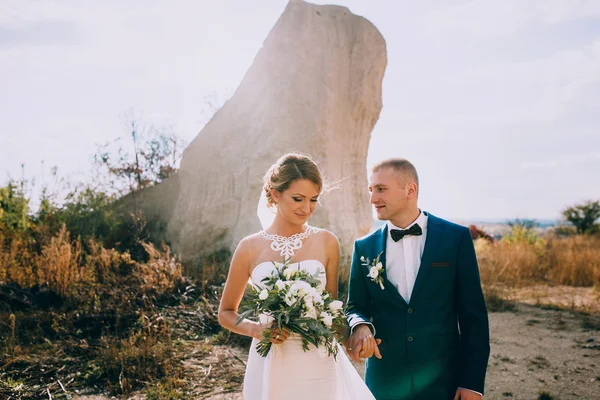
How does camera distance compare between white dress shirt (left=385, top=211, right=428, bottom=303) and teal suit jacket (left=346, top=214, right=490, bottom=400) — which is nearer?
teal suit jacket (left=346, top=214, right=490, bottom=400)

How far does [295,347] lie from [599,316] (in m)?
7.23

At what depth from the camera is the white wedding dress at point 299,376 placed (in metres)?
2.69

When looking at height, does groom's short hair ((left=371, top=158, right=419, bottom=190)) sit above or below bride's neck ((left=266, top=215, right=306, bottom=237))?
above

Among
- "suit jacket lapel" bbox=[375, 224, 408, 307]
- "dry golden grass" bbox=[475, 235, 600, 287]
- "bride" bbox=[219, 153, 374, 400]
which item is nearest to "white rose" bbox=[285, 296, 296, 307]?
"bride" bbox=[219, 153, 374, 400]

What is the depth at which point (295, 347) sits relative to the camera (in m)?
2.74

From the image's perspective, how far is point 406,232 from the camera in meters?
2.78

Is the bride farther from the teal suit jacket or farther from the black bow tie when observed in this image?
the black bow tie

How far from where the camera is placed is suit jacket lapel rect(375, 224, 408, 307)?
8.77 ft

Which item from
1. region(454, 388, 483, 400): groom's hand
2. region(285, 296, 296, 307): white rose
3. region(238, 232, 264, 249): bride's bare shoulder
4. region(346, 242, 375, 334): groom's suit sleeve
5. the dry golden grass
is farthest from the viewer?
the dry golden grass

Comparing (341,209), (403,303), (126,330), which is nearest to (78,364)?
(126,330)

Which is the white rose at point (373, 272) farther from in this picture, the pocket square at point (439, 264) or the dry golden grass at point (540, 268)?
the dry golden grass at point (540, 268)

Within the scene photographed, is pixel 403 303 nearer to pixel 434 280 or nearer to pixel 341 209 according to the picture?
pixel 434 280

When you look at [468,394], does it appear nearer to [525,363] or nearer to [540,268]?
[525,363]

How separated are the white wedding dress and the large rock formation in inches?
233
